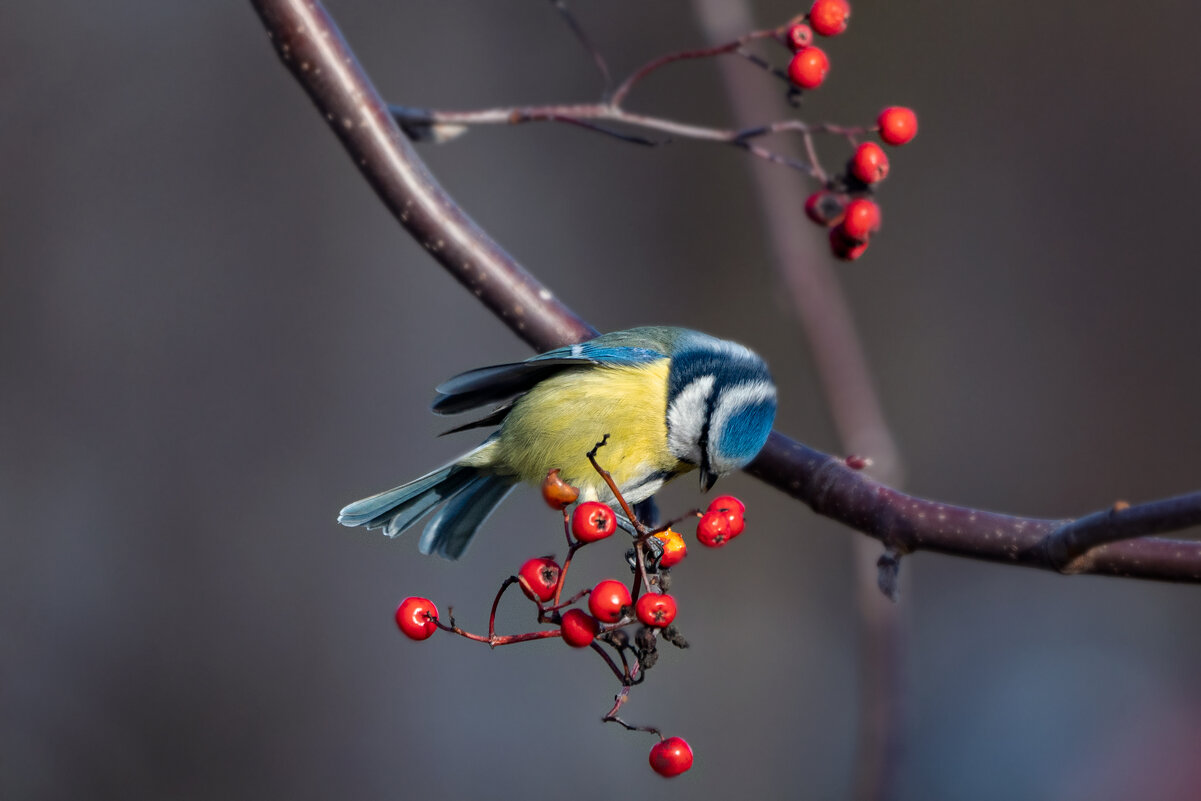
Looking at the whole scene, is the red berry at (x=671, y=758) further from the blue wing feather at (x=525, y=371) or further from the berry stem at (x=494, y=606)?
the blue wing feather at (x=525, y=371)

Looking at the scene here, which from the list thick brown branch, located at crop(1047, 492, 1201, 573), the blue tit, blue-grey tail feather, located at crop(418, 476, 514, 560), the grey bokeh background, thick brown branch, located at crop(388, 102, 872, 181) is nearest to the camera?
thick brown branch, located at crop(1047, 492, 1201, 573)

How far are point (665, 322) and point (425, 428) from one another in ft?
3.29

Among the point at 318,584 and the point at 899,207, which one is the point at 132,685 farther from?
the point at 899,207

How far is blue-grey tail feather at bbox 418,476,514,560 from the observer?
7.20ft

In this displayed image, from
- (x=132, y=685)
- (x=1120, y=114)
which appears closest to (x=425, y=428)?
(x=132, y=685)

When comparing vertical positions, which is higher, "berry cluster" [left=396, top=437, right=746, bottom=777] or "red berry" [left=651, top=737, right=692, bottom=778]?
"berry cluster" [left=396, top=437, right=746, bottom=777]

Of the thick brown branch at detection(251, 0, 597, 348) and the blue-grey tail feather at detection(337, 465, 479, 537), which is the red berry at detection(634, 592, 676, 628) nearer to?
the thick brown branch at detection(251, 0, 597, 348)

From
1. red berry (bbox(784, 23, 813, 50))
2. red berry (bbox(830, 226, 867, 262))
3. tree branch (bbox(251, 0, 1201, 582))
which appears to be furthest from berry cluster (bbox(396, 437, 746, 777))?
red berry (bbox(784, 23, 813, 50))

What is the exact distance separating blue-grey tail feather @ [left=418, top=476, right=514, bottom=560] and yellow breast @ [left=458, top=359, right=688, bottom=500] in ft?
0.47

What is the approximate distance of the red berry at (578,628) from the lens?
128 centimetres

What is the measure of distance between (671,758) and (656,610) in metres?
0.19

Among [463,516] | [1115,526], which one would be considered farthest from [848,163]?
[463,516]

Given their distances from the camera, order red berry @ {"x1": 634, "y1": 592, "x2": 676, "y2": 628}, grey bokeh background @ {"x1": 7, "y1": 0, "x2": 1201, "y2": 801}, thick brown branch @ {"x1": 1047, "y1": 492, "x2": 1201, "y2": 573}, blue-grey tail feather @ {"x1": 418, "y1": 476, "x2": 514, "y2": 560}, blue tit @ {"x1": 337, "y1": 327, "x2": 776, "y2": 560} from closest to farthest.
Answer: thick brown branch @ {"x1": 1047, "y1": 492, "x2": 1201, "y2": 573} < red berry @ {"x1": 634, "y1": 592, "x2": 676, "y2": 628} < blue tit @ {"x1": 337, "y1": 327, "x2": 776, "y2": 560} < blue-grey tail feather @ {"x1": 418, "y1": 476, "x2": 514, "y2": 560} < grey bokeh background @ {"x1": 7, "y1": 0, "x2": 1201, "y2": 801}

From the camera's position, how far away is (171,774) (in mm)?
3395
